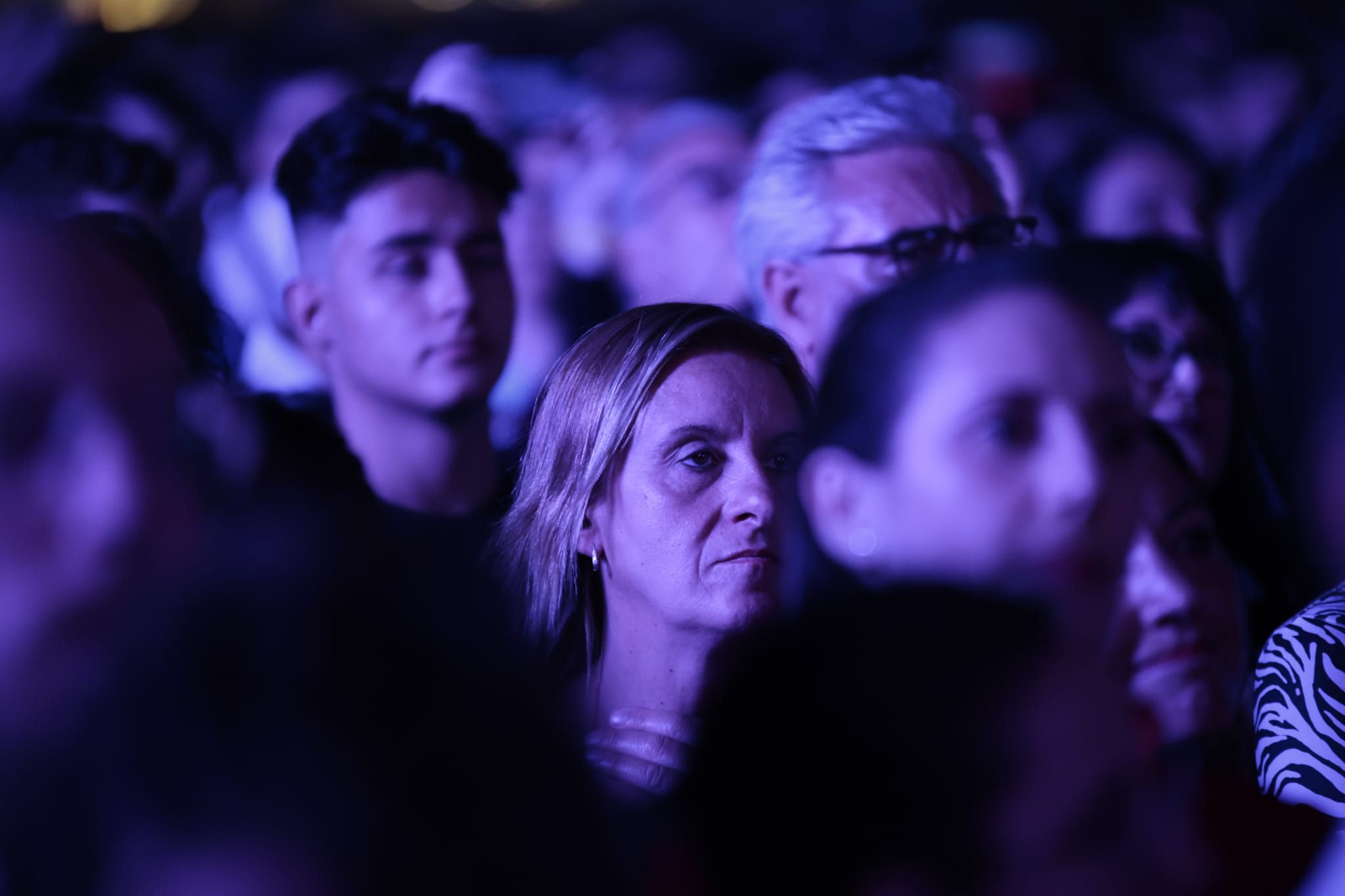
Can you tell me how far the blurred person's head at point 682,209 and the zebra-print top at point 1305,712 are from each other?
165 cm

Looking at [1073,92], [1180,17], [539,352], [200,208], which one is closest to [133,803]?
[539,352]

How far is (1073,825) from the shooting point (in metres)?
1.21

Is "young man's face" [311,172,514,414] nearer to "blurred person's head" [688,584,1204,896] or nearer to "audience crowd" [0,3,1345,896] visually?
"audience crowd" [0,3,1345,896]

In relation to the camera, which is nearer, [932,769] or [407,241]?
[932,769]

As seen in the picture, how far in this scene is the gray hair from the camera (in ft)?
8.93

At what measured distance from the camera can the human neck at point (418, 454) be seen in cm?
298

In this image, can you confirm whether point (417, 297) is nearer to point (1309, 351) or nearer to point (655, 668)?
point (655, 668)

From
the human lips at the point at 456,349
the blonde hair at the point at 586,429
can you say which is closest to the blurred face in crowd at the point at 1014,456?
the blonde hair at the point at 586,429

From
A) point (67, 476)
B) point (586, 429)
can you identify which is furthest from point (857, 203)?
point (67, 476)

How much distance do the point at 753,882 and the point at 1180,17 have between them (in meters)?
9.11

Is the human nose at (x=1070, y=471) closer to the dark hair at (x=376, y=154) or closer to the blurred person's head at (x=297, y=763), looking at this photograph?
the blurred person's head at (x=297, y=763)

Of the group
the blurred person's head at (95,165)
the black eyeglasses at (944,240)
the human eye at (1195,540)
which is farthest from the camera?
the blurred person's head at (95,165)

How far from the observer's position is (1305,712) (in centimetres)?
177

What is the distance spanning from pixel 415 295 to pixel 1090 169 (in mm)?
2394
